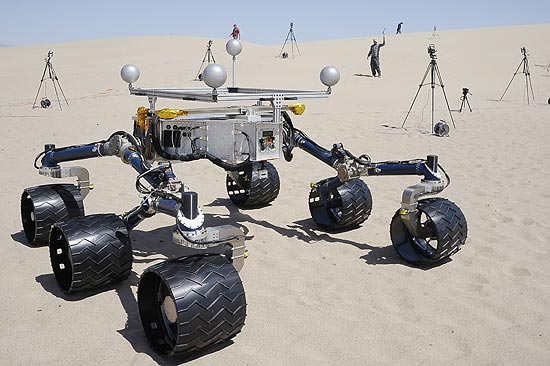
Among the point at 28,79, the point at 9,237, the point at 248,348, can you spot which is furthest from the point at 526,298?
the point at 28,79

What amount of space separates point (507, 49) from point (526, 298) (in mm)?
28025

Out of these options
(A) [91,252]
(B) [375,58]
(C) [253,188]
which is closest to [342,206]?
(C) [253,188]

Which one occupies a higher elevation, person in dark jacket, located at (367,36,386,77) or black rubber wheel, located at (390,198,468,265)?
person in dark jacket, located at (367,36,386,77)

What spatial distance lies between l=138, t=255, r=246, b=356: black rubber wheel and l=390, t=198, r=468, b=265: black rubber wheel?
192cm

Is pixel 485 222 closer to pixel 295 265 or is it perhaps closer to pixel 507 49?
pixel 295 265

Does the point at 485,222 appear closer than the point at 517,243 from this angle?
No

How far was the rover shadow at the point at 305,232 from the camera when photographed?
478cm

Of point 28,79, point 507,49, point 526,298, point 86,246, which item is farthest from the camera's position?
point 507,49

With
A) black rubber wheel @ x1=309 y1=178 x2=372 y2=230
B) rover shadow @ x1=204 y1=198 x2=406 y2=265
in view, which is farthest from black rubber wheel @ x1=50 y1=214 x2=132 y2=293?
black rubber wheel @ x1=309 y1=178 x2=372 y2=230

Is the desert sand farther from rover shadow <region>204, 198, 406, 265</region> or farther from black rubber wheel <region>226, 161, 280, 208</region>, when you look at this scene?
black rubber wheel <region>226, 161, 280, 208</region>

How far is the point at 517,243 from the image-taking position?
5.07 m

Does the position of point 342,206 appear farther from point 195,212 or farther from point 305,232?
point 195,212

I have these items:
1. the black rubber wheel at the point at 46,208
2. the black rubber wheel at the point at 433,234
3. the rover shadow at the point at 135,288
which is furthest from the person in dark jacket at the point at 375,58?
the black rubber wheel at the point at 46,208

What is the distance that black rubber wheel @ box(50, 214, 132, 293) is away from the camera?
3.65 metres
